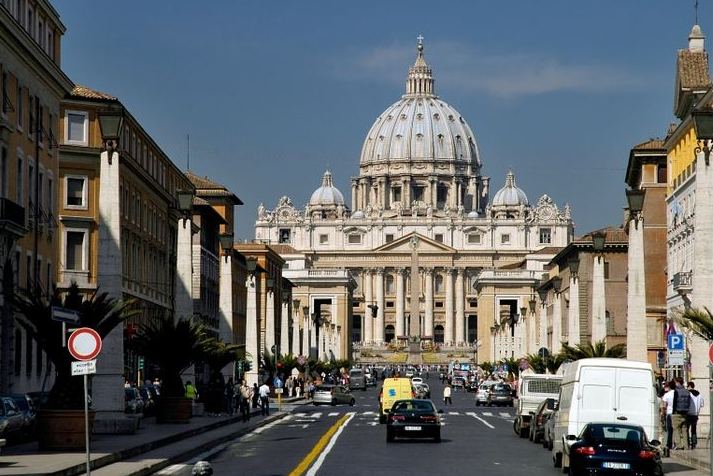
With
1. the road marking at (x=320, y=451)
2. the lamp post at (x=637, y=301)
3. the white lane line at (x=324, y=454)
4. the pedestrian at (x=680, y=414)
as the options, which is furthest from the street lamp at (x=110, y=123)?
the lamp post at (x=637, y=301)

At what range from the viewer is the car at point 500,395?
85688 millimetres

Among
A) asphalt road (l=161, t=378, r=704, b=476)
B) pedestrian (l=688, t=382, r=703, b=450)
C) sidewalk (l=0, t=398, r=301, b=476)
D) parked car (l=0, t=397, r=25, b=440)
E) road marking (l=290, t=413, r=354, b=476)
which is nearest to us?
sidewalk (l=0, t=398, r=301, b=476)

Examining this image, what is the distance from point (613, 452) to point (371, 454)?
10.3 meters

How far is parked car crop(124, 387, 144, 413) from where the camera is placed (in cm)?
4916

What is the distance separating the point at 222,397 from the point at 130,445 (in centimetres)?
2698

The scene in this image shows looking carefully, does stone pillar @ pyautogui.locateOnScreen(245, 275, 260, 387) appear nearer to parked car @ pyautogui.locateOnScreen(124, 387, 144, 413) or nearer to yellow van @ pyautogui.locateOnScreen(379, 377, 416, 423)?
yellow van @ pyautogui.locateOnScreen(379, 377, 416, 423)

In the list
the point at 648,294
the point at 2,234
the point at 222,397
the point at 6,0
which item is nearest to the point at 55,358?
the point at 2,234

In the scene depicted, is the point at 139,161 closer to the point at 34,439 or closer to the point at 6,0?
the point at 6,0

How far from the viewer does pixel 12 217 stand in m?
43.5

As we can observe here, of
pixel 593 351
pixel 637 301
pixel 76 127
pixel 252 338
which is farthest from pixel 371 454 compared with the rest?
pixel 252 338

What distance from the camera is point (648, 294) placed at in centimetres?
8706

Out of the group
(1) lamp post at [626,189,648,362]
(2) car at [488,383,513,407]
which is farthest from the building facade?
(2) car at [488,383,513,407]

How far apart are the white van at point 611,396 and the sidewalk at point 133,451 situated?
24.5ft

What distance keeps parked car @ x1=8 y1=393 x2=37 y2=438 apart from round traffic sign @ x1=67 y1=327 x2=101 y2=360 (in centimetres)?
1187
